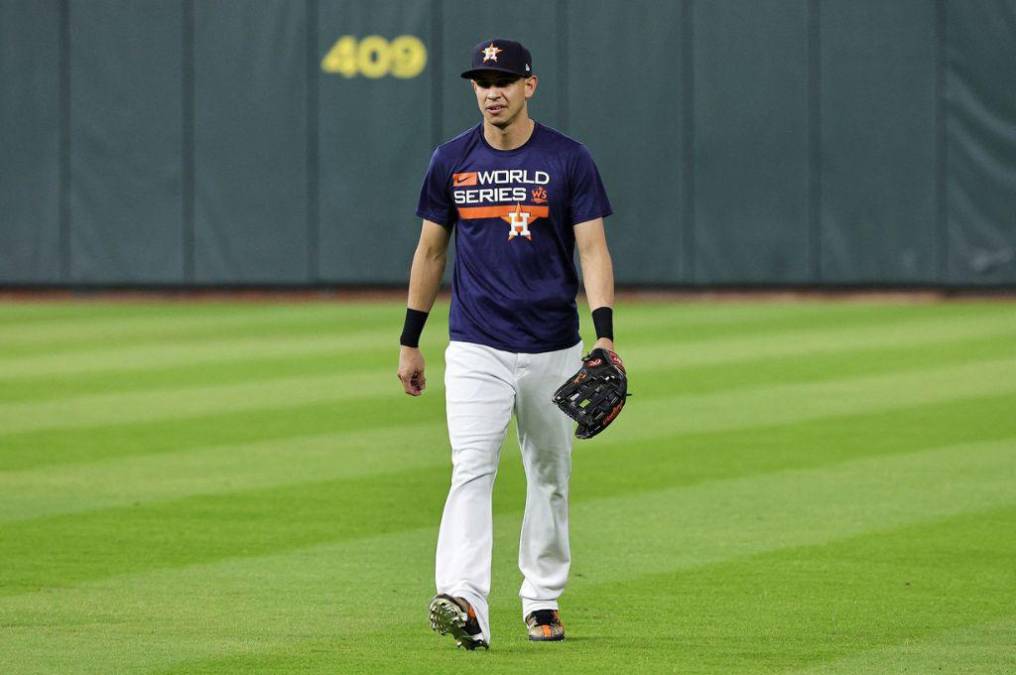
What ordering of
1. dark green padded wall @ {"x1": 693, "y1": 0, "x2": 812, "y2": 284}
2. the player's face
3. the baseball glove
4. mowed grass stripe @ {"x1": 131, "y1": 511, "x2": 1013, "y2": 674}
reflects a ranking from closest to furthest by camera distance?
mowed grass stripe @ {"x1": 131, "y1": 511, "x2": 1013, "y2": 674} → the baseball glove → the player's face → dark green padded wall @ {"x1": 693, "y1": 0, "x2": 812, "y2": 284}

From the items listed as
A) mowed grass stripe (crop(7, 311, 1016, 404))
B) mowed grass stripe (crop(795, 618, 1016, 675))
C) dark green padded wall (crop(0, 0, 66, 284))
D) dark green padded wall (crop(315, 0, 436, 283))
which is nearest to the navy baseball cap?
mowed grass stripe (crop(795, 618, 1016, 675))

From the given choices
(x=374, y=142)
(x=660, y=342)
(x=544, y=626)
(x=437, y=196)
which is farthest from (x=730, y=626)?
(x=374, y=142)

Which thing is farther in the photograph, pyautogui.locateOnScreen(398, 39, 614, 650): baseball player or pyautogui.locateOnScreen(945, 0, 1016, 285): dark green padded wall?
pyautogui.locateOnScreen(945, 0, 1016, 285): dark green padded wall

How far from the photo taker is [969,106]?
24953 mm

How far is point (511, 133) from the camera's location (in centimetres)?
698

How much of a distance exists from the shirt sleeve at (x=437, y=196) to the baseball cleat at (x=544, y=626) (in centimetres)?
141

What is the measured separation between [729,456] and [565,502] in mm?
4778

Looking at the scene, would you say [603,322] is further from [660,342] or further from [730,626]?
[660,342]

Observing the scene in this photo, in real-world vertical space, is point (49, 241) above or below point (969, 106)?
below

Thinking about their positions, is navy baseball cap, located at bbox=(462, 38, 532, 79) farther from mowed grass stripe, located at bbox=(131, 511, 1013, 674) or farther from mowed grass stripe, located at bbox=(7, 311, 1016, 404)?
mowed grass stripe, located at bbox=(7, 311, 1016, 404)

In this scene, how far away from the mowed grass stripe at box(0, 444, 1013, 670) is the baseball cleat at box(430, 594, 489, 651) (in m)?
0.10

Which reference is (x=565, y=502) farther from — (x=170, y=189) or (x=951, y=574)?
(x=170, y=189)

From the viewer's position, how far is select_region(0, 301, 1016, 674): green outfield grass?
6840 mm

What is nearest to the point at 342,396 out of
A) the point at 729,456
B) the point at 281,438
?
the point at 281,438
